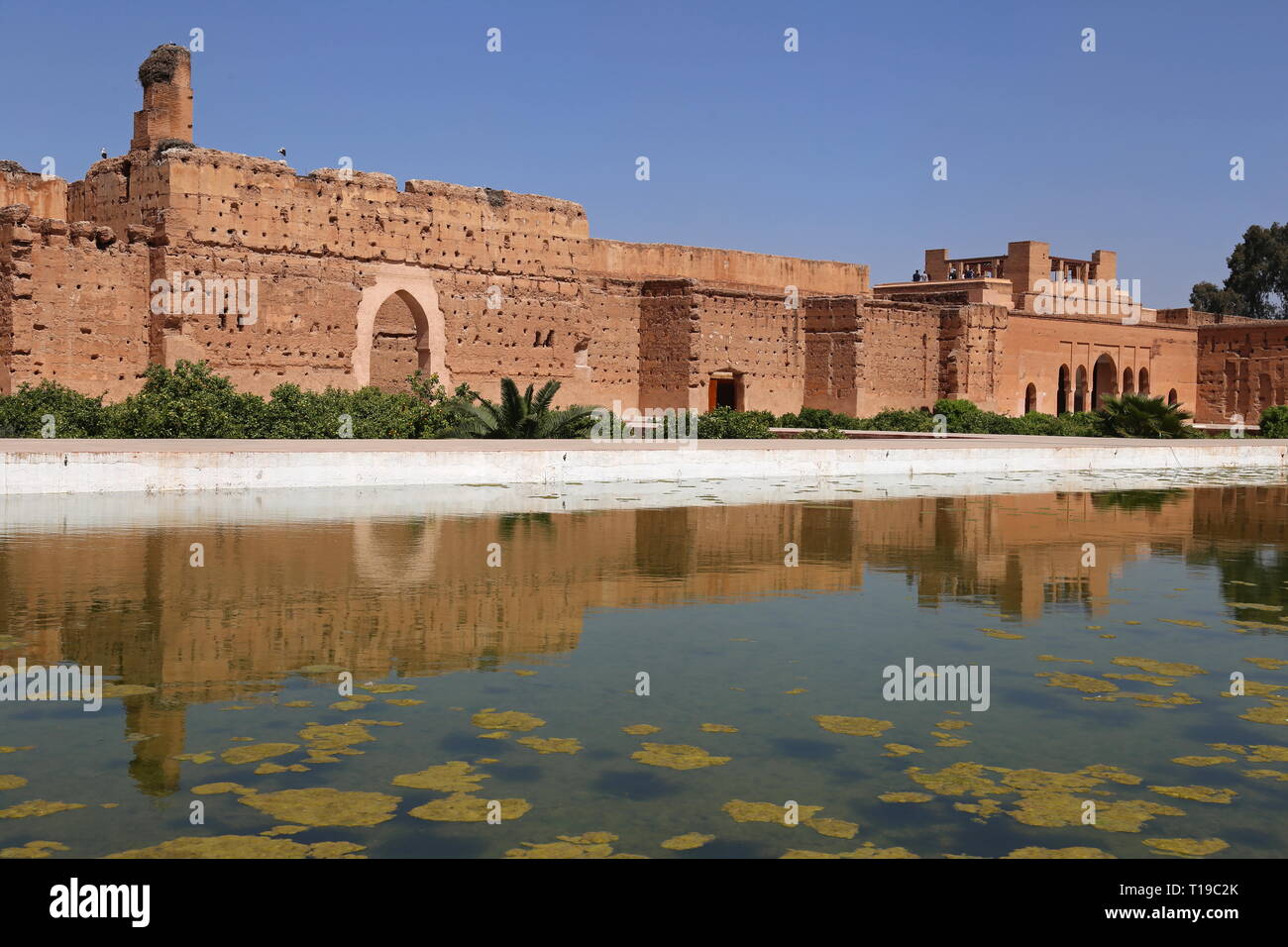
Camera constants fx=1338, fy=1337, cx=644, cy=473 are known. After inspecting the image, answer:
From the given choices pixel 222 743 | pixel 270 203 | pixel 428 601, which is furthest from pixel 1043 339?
pixel 222 743

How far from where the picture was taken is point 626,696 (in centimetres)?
556

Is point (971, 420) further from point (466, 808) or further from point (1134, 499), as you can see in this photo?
point (466, 808)

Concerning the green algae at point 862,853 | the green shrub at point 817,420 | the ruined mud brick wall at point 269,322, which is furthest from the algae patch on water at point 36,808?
the green shrub at point 817,420

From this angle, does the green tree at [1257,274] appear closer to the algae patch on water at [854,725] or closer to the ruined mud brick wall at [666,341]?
the ruined mud brick wall at [666,341]

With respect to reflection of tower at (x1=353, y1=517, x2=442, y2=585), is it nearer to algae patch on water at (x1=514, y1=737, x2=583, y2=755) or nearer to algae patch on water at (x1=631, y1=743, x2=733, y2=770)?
algae patch on water at (x1=514, y1=737, x2=583, y2=755)

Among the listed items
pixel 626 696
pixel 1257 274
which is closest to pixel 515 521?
pixel 626 696

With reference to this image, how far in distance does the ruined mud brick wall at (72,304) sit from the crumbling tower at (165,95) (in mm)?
1751

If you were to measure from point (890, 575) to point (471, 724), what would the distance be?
464 centimetres

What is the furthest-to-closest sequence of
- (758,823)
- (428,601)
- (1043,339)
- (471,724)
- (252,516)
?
(1043,339), (252,516), (428,601), (471,724), (758,823)

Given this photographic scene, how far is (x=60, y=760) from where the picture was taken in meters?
4.54

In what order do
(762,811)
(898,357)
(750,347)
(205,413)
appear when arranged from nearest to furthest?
(762,811)
(205,413)
(750,347)
(898,357)

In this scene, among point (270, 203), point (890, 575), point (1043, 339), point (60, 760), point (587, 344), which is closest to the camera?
point (60, 760)

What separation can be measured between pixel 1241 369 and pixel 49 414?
125 ft

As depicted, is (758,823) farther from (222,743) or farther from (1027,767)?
(222,743)
